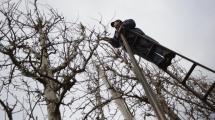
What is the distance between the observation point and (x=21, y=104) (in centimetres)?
545

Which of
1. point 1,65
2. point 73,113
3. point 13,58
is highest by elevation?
point 1,65

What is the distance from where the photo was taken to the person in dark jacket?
5422 millimetres

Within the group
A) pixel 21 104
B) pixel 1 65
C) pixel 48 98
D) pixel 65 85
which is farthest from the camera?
pixel 1 65

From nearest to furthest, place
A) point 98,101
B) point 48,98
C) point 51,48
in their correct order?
point 48,98
point 51,48
point 98,101

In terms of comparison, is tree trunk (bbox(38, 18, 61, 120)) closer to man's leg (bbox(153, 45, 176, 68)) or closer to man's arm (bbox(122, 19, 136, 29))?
man's arm (bbox(122, 19, 136, 29))

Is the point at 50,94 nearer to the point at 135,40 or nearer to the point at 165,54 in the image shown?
the point at 135,40

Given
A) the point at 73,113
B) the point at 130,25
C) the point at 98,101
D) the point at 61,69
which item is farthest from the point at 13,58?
the point at 98,101

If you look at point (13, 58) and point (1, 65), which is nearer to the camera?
point (13, 58)

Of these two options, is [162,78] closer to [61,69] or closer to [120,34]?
[61,69]

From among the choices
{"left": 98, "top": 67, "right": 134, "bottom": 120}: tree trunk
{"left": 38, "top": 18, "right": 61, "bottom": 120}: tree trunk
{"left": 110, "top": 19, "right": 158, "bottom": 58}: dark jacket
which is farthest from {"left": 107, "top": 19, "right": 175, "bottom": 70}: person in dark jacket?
{"left": 38, "top": 18, "right": 61, "bottom": 120}: tree trunk

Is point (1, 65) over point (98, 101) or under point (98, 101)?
over

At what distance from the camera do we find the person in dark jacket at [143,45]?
17.8ft

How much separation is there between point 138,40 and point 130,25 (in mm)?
446

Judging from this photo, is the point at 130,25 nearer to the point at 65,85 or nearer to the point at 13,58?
the point at 65,85
